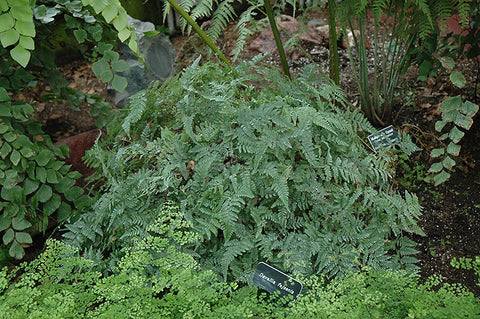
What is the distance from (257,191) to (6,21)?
41.7 inches

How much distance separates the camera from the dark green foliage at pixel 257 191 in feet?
4.99

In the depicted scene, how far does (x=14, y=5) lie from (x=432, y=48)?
1.95 meters

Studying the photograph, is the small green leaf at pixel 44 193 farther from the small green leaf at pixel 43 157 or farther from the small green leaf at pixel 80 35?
the small green leaf at pixel 80 35

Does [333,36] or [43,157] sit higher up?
[333,36]

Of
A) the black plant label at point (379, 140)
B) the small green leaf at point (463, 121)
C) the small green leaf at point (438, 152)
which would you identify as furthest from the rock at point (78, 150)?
the small green leaf at point (463, 121)

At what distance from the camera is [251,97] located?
188 centimetres

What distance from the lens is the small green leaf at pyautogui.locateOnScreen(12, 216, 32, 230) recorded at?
6.18 feet

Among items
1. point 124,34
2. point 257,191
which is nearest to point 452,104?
point 257,191

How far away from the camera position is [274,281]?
1.49 meters

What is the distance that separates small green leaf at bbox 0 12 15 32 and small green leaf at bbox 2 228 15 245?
0.90 m

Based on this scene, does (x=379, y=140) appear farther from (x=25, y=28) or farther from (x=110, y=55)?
(x=25, y=28)

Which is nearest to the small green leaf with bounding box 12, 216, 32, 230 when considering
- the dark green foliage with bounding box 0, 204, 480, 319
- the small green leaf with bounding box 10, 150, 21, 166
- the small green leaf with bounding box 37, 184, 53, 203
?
the small green leaf with bounding box 37, 184, 53, 203

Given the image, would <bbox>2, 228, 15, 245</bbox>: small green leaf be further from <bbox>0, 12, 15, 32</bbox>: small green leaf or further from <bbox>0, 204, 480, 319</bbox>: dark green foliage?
<bbox>0, 12, 15, 32</bbox>: small green leaf

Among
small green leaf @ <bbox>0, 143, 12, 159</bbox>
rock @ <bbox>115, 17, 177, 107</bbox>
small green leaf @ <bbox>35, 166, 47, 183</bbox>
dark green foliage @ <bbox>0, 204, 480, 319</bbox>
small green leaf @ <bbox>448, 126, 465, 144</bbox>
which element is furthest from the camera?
rock @ <bbox>115, 17, 177, 107</bbox>
